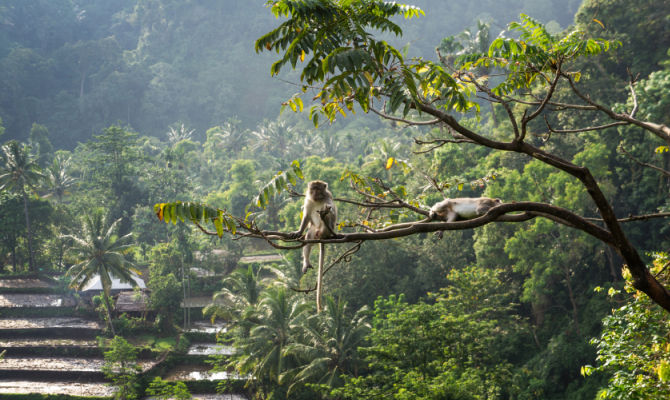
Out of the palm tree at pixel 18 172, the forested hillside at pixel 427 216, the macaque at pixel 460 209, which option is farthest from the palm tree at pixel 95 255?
the macaque at pixel 460 209

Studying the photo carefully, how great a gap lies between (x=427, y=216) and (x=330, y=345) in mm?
15172

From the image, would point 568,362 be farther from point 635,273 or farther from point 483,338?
point 635,273

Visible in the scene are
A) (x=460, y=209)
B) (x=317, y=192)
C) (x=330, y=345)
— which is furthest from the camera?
(x=330, y=345)

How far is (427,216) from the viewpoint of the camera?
4992 millimetres

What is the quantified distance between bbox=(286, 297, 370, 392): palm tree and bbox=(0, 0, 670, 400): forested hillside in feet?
0.25

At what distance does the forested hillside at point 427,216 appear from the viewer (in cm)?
397

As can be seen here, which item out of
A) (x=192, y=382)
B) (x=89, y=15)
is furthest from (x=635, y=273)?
(x=89, y=15)

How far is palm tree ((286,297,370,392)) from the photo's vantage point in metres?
18.6

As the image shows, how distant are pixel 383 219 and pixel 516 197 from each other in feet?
52.6

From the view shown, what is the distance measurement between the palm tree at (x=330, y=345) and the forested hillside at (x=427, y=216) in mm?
77

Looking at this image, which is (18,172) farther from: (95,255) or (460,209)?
(460,209)

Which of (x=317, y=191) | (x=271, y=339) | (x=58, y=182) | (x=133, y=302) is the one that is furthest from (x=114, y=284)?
(x=317, y=191)

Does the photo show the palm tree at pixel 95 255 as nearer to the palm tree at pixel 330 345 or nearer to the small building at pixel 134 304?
the small building at pixel 134 304

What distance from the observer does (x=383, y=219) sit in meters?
5.48
